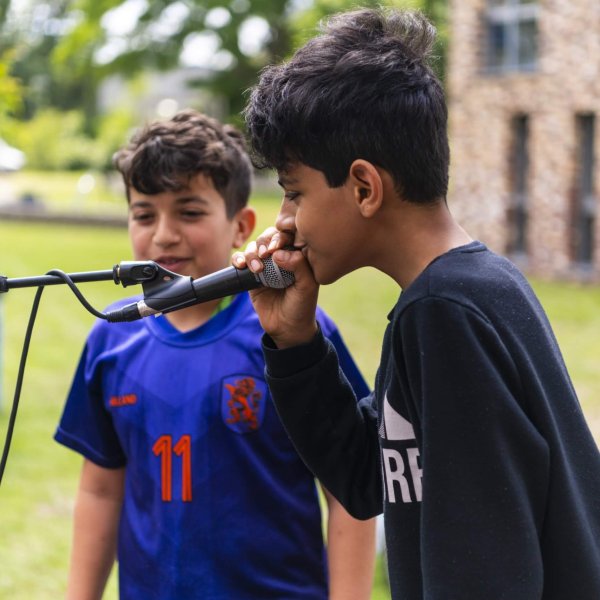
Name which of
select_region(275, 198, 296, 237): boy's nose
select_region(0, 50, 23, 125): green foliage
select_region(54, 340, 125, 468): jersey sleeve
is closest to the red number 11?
select_region(54, 340, 125, 468): jersey sleeve

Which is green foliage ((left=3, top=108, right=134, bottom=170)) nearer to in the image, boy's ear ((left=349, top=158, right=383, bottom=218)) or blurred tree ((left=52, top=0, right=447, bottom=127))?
blurred tree ((left=52, top=0, right=447, bottom=127))

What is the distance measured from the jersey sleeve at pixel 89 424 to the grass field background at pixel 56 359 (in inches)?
103

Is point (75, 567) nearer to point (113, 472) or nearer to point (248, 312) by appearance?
point (113, 472)

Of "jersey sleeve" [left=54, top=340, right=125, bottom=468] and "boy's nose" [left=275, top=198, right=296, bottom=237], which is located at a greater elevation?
"boy's nose" [left=275, top=198, right=296, bottom=237]

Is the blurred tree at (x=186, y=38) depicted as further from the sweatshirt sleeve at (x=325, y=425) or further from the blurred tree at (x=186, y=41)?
the sweatshirt sleeve at (x=325, y=425)

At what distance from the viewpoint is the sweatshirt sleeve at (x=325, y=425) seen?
191cm

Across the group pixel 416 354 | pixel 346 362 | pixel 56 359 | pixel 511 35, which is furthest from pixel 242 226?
pixel 511 35

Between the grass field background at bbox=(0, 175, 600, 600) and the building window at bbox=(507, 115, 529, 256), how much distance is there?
4.71 feet

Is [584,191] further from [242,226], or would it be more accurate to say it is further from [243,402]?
[243,402]

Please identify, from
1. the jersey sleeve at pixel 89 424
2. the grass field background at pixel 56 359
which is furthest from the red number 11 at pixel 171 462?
the grass field background at pixel 56 359

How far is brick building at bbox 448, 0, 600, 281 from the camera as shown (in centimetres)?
1686

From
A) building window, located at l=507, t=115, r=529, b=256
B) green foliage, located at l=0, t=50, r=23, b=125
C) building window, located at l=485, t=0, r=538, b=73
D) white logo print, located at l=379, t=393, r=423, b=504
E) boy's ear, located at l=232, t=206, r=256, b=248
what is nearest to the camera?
white logo print, located at l=379, t=393, r=423, b=504

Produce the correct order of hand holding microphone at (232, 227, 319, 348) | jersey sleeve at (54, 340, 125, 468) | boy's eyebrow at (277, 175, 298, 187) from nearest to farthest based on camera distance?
boy's eyebrow at (277, 175, 298, 187), hand holding microphone at (232, 227, 319, 348), jersey sleeve at (54, 340, 125, 468)

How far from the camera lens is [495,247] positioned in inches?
716
